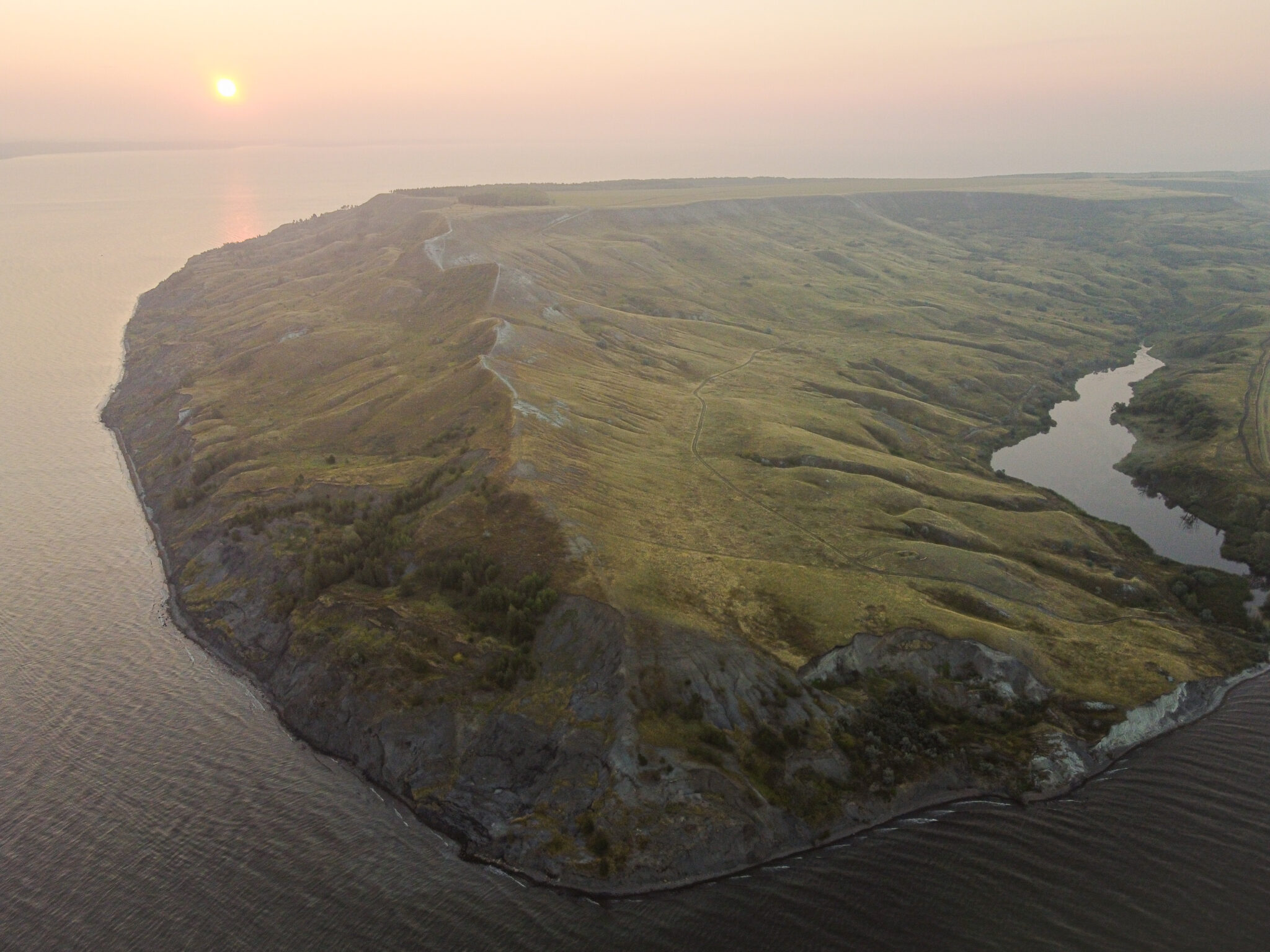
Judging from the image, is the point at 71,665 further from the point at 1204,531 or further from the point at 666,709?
the point at 1204,531

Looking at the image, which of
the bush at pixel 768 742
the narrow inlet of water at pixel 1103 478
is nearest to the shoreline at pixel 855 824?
the bush at pixel 768 742

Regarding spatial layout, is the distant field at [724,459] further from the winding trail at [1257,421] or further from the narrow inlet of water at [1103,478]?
the narrow inlet of water at [1103,478]

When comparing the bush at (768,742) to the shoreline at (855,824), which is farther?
the bush at (768,742)

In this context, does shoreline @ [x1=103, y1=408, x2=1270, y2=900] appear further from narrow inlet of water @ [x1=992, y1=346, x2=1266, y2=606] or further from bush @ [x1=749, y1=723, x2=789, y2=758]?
narrow inlet of water @ [x1=992, y1=346, x2=1266, y2=606]

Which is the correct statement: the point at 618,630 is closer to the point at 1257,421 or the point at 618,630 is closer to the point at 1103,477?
the point at 1103,477

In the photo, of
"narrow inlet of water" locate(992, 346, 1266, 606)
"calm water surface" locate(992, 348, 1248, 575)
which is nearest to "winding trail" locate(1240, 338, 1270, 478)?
"calm water surface" locate(992, 348, 1248, 575)

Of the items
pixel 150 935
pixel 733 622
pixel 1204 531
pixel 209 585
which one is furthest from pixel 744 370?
pixel 150 935

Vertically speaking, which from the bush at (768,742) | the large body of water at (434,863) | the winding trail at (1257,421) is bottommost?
the large body of water at (434,863)
